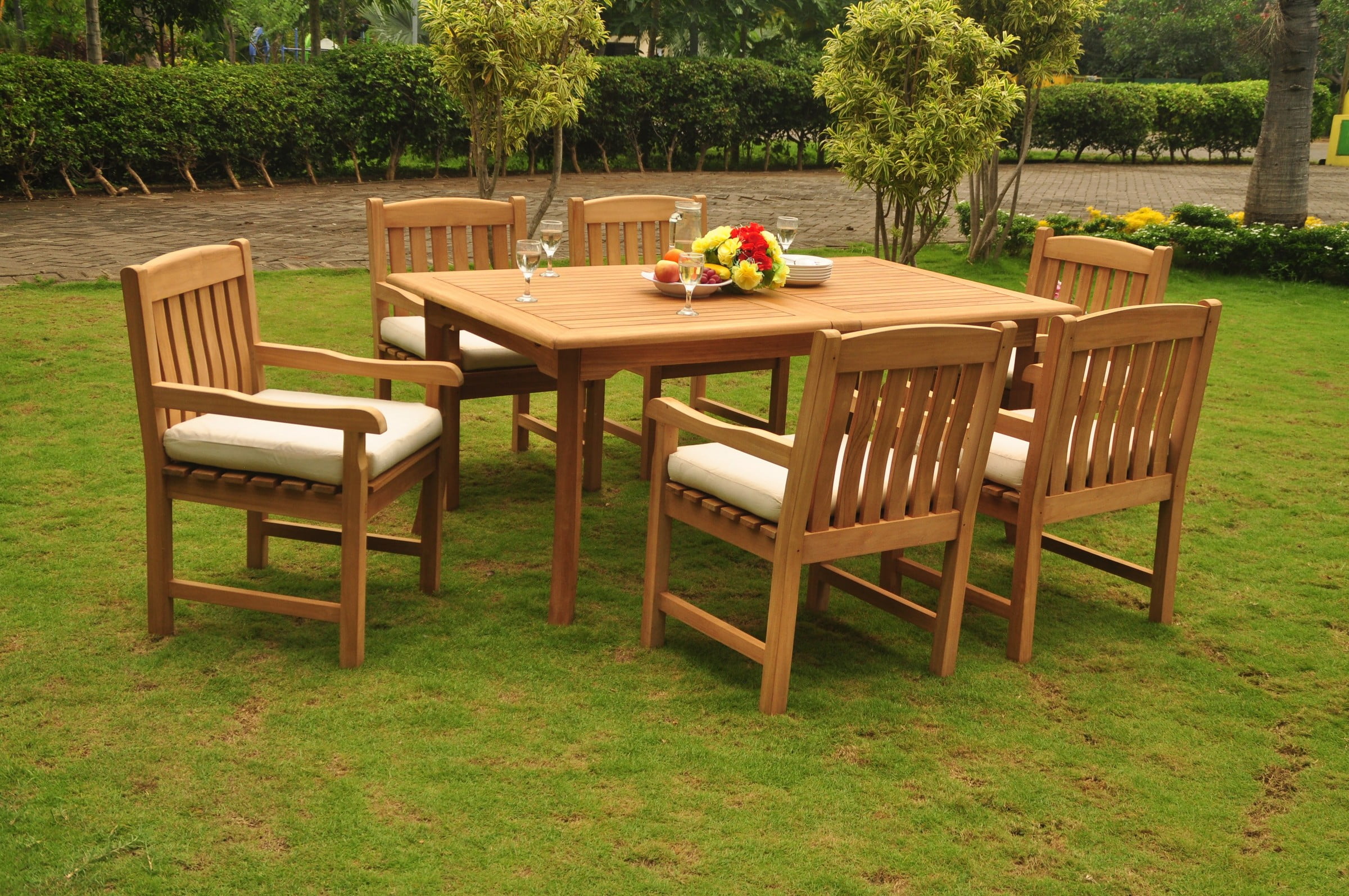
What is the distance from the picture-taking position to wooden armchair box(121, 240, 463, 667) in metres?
3.37

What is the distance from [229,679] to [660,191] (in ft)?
45.0

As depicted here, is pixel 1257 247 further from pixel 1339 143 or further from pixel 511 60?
pixel 1339 143

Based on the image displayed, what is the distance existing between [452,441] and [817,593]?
1498 mm

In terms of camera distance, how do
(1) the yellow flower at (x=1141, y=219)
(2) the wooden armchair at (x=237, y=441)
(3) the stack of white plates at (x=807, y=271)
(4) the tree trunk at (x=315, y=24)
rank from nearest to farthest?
(2) the wooden armchair at (x=237, y=441), (3) the stack of white plates at (x=807, y=271), (1) the yellow flower at (x=1141, y=219), (4) the tree trunk at (x=315, y=24)

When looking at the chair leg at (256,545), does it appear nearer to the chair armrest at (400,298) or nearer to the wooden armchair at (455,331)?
the wooden armchair at (455,331)

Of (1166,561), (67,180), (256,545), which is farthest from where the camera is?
(67,180)

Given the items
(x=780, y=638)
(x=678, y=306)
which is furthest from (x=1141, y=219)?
(x=780, y=638)

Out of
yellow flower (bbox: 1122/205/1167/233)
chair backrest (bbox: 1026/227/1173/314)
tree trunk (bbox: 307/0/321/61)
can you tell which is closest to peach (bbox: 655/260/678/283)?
chair backrest (bbox: 1026/227/1173/314)

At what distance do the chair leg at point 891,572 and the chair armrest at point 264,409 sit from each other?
178 centimetres

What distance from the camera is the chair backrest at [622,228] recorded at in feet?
18.3

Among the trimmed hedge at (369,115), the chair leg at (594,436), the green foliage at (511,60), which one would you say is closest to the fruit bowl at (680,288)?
the chair leg at (594,436)

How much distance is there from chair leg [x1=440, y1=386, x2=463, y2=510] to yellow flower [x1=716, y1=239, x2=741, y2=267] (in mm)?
1068

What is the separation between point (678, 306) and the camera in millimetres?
4227

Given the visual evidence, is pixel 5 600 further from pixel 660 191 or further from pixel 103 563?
pixel 660 191
